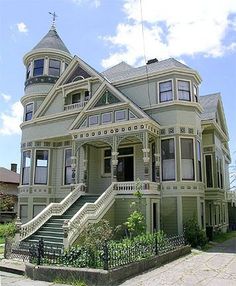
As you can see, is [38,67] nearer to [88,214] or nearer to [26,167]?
[26,167]

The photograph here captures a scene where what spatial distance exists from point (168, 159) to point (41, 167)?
9.85 meters

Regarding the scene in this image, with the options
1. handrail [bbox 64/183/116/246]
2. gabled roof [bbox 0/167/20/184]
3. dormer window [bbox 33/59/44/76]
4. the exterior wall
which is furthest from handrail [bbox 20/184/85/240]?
gabled roof [bbox 0/167/20/184]

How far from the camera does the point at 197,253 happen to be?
1498 cm

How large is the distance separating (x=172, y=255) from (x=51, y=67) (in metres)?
18.5

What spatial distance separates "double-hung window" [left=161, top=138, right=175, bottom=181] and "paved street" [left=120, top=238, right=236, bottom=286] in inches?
212

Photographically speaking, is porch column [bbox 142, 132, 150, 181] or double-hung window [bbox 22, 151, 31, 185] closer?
porch column [bbox 142, 132, 150, 181]

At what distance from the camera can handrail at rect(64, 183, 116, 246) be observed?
14359 mm

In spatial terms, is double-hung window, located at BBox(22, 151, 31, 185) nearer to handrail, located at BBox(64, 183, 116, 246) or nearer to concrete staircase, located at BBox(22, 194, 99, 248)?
concrete staircase, located at BBox(22, 194, 99, 248)

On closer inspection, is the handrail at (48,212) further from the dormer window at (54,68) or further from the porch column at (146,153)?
the dormer window at (54,68)

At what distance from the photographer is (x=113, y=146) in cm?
1889

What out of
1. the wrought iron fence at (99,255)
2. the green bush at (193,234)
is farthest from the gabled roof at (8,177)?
the wrought iron fence at (99,255)

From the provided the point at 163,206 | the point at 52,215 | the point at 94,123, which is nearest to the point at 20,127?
the point at 94,123

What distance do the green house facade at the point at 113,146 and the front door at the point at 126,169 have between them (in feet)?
0.21

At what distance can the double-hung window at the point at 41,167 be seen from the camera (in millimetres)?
23656
